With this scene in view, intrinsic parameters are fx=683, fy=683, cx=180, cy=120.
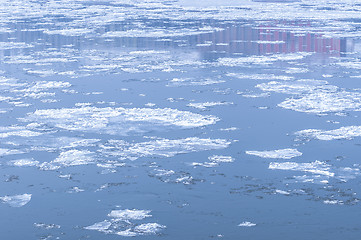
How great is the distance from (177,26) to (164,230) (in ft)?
51.2

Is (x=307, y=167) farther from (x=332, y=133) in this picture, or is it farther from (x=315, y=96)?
(x=315, y=96)

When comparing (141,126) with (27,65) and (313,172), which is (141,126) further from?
(27,65)

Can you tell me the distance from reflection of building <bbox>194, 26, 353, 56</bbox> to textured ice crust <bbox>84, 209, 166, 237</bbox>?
9595 mm

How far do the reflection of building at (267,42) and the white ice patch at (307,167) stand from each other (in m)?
8.08

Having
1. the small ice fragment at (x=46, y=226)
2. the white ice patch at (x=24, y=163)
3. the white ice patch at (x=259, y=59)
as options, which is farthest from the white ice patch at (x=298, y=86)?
the small ice fragment at (x=46, y=226)

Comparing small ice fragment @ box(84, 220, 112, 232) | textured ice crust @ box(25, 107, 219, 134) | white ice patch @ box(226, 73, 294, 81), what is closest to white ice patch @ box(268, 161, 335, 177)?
textured ice crust @ box(25, 107, 219, 134)

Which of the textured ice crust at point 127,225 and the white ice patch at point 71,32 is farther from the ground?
the white ice patch at point 71,32

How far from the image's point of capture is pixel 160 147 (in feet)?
25.7

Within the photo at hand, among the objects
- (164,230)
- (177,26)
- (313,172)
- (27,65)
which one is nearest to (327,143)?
(313,172)

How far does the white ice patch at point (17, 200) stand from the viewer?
244 inches

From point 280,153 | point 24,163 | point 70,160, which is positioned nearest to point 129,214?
point 70,160

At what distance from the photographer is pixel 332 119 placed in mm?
9039

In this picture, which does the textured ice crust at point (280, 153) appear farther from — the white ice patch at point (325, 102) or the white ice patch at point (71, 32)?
the white ice patch at point (71, 32)

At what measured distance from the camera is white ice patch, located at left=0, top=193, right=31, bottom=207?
244 inches
